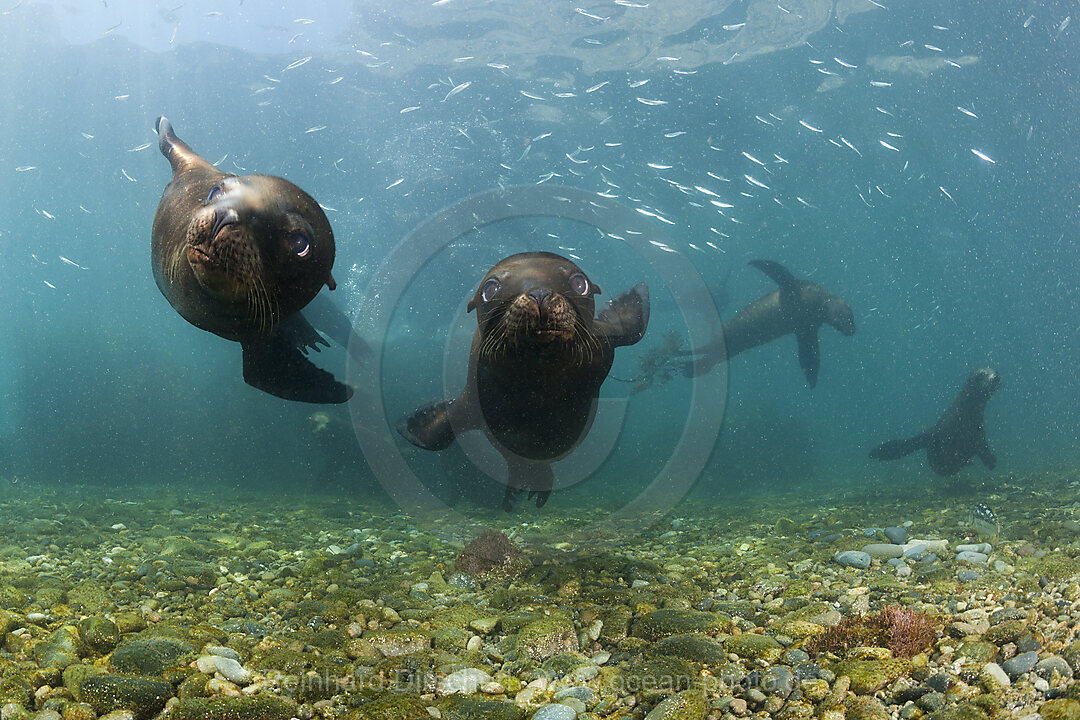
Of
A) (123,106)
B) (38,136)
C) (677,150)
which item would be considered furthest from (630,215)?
(38,136)

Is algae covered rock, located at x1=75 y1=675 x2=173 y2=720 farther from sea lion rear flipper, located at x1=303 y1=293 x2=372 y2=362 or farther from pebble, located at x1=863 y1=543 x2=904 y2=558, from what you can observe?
sea lion rear flipper, located at x1=303 y1=293 x2=372 y2=362

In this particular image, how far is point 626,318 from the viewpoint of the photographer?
171 inches

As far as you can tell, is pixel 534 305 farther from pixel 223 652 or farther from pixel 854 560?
pixel 854 560

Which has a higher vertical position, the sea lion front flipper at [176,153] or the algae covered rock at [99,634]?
the sea lion front flipper at [176,153]

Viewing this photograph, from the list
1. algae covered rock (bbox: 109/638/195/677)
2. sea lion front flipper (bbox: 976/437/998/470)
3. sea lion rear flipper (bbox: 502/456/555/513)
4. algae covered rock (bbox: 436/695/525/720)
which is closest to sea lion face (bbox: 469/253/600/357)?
sea lion rear flipper (bbox: 502/456/555/513)

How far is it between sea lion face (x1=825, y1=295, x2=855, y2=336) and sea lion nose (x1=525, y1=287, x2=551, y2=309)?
12822 millimetres

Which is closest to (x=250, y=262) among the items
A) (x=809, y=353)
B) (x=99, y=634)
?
(x=99, y=634)

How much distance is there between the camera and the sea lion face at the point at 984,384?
10.7 metres

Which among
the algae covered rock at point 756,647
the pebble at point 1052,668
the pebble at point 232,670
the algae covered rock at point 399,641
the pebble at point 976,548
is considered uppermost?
the pebble at point 1052,668

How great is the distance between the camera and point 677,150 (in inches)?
957

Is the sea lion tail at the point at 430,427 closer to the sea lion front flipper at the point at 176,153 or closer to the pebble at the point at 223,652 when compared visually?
the pebble at the point at 223,652

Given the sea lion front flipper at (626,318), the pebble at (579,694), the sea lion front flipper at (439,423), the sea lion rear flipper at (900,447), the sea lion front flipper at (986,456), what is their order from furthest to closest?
the sea lion rear flipper at (900,447) → the sea lion front flipper at (986,456) → the sea lion front flipper at (439,423) → the sea lion front flipper at (626,318) → the pebble at (579,694)

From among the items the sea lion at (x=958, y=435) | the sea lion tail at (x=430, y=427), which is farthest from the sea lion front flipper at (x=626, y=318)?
the sea lion at (x=958, y=435)

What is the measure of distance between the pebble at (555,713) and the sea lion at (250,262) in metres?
2.34
